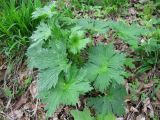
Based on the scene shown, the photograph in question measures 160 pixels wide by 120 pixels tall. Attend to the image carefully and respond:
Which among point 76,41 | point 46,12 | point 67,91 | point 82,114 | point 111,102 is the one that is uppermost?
point 46,12

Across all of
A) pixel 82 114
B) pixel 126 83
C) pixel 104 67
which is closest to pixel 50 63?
pixel 104 67

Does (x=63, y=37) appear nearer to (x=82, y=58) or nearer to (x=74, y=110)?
(x=82, y=58)

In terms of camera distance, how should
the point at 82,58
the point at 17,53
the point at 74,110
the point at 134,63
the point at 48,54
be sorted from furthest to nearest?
the point at 17,53
the point at 134,63
the point at 82,58
the point at 74,110
the point at 48,54

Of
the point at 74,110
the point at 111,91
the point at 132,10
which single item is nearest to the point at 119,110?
the point at 111,91

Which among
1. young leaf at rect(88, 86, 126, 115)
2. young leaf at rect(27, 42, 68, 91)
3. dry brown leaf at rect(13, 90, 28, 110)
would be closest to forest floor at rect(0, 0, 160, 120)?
dry brown leaf at rect(13, 90, 28, 110)

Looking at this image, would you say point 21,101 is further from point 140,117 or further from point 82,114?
point 140,117

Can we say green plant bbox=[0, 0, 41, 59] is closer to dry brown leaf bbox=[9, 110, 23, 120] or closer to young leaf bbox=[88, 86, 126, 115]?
dry brown leaf bbox=[9, 110, 23, 120]

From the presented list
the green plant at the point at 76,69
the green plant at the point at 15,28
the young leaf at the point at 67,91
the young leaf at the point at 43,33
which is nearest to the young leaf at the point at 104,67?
the green plant at the point at 76,69
